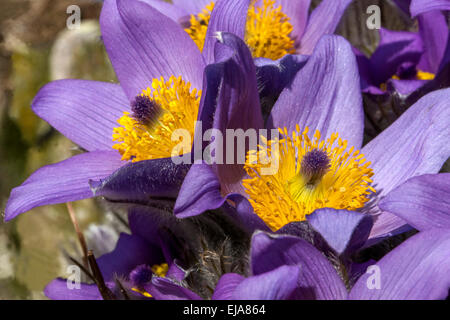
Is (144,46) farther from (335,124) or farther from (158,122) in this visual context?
(335,124)

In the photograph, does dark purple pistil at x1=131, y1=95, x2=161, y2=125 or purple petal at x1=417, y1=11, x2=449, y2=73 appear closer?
dark purple pistil at x1=131, y1=95, x2=161, y2=125

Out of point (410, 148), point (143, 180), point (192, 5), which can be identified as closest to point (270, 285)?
point (143, 180)

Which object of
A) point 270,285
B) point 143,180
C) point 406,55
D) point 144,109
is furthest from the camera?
point 406,55

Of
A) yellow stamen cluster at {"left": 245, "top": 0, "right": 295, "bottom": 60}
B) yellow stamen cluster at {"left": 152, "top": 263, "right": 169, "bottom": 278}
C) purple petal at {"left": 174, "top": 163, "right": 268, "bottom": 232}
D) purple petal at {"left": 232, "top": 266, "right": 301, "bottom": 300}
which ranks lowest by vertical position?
yellow stamen cluster at {"left": 152, "top": 263, "right": 169, "bottom": 278}

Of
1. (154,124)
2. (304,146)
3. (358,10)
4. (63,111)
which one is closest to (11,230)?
(63,111)

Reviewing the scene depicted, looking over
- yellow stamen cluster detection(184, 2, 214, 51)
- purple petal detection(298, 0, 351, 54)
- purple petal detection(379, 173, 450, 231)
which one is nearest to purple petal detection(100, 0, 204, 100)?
yellow stamen cluster detection(184, 2, 214, 51)

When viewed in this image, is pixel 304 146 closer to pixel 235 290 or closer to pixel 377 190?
pixel 377 190

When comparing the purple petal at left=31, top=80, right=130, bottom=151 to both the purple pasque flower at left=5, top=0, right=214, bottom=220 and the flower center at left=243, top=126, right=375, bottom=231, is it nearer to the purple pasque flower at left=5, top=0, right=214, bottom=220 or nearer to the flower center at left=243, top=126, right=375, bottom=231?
the purple pasque flower at left=5, top=0, right=214, bottom=220
